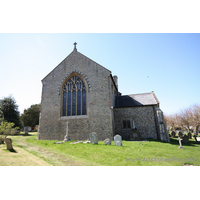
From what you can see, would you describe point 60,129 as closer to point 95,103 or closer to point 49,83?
point 95,103

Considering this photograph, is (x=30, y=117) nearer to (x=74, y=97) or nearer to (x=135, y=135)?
(x=74, y=97)

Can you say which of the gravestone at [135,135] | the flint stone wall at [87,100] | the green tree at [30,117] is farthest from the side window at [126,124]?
the green tree at [30,117]

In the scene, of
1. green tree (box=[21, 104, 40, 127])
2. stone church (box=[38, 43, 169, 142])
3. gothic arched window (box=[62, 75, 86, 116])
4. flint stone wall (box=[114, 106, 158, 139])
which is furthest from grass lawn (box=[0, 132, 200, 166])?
green tree (box=[21, 104, 40, 127])

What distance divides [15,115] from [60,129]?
16381mm

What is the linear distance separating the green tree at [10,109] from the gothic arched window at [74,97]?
15615 millimetres

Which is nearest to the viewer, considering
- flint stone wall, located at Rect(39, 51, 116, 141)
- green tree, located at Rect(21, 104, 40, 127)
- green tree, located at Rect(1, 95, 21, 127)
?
flint stone wall, located at Rect(39, 51, 116, 141)

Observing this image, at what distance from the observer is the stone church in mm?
13883

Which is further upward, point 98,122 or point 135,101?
point 135,101

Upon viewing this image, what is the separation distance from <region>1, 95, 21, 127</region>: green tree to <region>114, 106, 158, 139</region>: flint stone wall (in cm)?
2172

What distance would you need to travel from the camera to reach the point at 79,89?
51.4ft

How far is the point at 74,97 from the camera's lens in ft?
51.5

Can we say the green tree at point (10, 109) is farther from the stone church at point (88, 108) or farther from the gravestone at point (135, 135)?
the gravestone at point (135, 135)

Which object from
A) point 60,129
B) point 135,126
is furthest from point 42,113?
point 135,126

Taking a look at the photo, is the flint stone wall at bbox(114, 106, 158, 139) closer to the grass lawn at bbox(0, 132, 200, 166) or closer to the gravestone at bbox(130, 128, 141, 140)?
the gravestone at bbox(130, 128, 141, 140)
